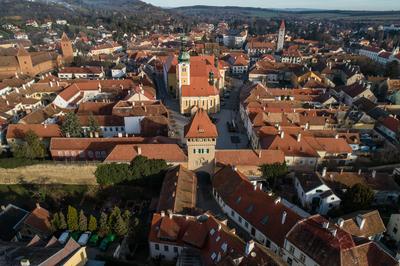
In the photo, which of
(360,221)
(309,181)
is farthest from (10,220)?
(360,221)

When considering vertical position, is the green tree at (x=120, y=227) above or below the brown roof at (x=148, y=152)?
below

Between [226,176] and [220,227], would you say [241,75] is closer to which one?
[226,176]

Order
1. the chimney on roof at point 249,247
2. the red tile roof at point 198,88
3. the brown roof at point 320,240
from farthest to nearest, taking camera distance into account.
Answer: the red tile roof at point 198,88 < the brown roof at point 320,240 < the chimney on roof at point 249,247

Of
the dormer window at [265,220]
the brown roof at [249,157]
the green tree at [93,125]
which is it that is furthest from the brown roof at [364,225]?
the green tree at [93,125]

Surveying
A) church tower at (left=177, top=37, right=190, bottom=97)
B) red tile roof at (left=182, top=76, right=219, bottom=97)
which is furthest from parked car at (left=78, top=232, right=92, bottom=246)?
church tower at (left=177, top=37, right=190, bottom=97)

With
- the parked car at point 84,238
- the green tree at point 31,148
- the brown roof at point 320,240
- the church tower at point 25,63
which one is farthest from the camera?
the church tower at point 25,63

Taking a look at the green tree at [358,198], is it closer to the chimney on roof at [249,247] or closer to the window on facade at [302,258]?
the window on facade at [302,258]
